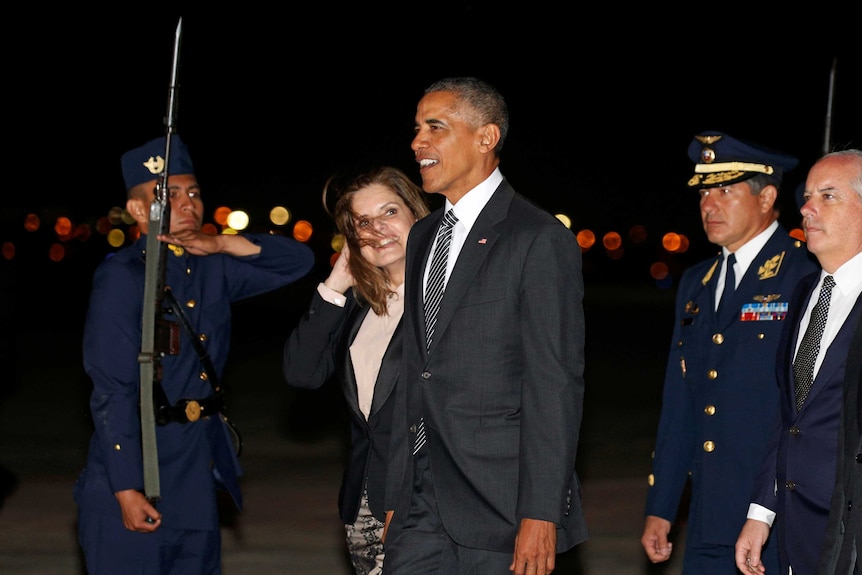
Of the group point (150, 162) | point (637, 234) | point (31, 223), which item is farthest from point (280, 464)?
point (637, 234)

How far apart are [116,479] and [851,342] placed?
265 centimetres

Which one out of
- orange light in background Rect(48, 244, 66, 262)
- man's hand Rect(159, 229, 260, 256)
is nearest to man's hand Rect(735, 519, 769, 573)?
man's hand Rect(159, 229, 260, 256)

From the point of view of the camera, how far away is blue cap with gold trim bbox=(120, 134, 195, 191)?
542 centimetres

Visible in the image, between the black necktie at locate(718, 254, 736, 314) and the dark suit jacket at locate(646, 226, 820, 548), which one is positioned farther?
the black necktie at locate(718, 254, 736, 314)

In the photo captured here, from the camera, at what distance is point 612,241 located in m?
69.8

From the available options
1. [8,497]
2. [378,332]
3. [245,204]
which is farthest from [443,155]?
[245,204]

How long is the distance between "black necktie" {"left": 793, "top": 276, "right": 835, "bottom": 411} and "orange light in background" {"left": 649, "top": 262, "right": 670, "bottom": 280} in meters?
50.1

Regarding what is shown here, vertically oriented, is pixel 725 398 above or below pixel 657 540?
above

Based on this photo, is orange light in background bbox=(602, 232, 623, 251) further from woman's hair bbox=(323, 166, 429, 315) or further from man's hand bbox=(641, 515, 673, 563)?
woman's hair bbox=(323, 166, 429, 315)

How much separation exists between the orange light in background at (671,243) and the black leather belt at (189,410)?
198ft

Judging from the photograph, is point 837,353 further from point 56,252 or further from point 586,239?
point 586,239

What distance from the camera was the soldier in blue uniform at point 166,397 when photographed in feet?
→ 16.8

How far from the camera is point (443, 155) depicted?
4555 mm

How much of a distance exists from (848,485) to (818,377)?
0.50 m
